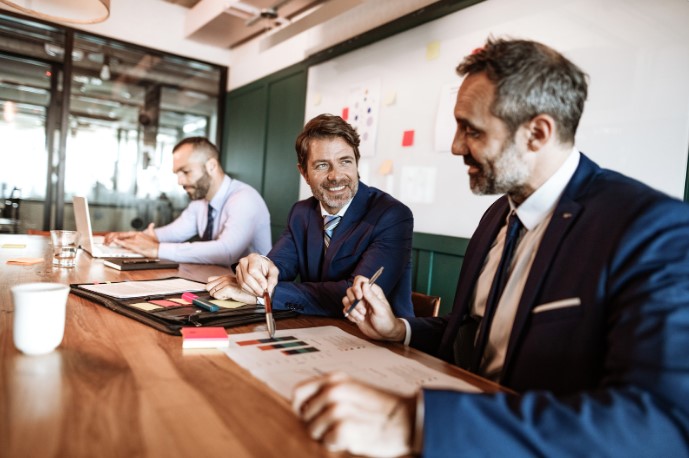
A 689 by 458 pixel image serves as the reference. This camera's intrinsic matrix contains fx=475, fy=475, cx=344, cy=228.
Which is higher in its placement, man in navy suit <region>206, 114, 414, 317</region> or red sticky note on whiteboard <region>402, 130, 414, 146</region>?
red sticky note on whiteboard <region>402, 130, 414, 146</region>

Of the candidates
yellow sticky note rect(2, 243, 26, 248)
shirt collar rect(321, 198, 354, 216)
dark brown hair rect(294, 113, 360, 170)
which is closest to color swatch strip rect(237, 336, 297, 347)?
shirt collar rect(321, 198, 354, 216)

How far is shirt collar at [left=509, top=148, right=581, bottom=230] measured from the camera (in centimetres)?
105

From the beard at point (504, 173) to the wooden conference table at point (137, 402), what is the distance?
0.42 metres

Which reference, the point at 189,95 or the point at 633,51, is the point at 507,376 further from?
the point at 189,95

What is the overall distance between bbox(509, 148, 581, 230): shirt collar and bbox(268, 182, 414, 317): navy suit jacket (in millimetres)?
604

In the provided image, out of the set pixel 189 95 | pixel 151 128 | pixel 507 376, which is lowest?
pixel 507 376

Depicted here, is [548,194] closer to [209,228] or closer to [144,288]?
[144,288]

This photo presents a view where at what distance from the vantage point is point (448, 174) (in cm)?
283

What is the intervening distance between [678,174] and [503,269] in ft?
Answer: 4.02

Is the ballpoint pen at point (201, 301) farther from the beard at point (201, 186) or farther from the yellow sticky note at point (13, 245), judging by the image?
the beard at point (201, 186)

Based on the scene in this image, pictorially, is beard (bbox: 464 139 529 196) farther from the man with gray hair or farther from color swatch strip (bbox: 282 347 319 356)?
the man with gray hair

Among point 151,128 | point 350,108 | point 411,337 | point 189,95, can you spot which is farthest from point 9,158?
point 411,337

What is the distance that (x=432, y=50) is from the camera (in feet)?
9.80

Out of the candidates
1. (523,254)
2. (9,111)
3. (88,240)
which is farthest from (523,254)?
(9,111)
